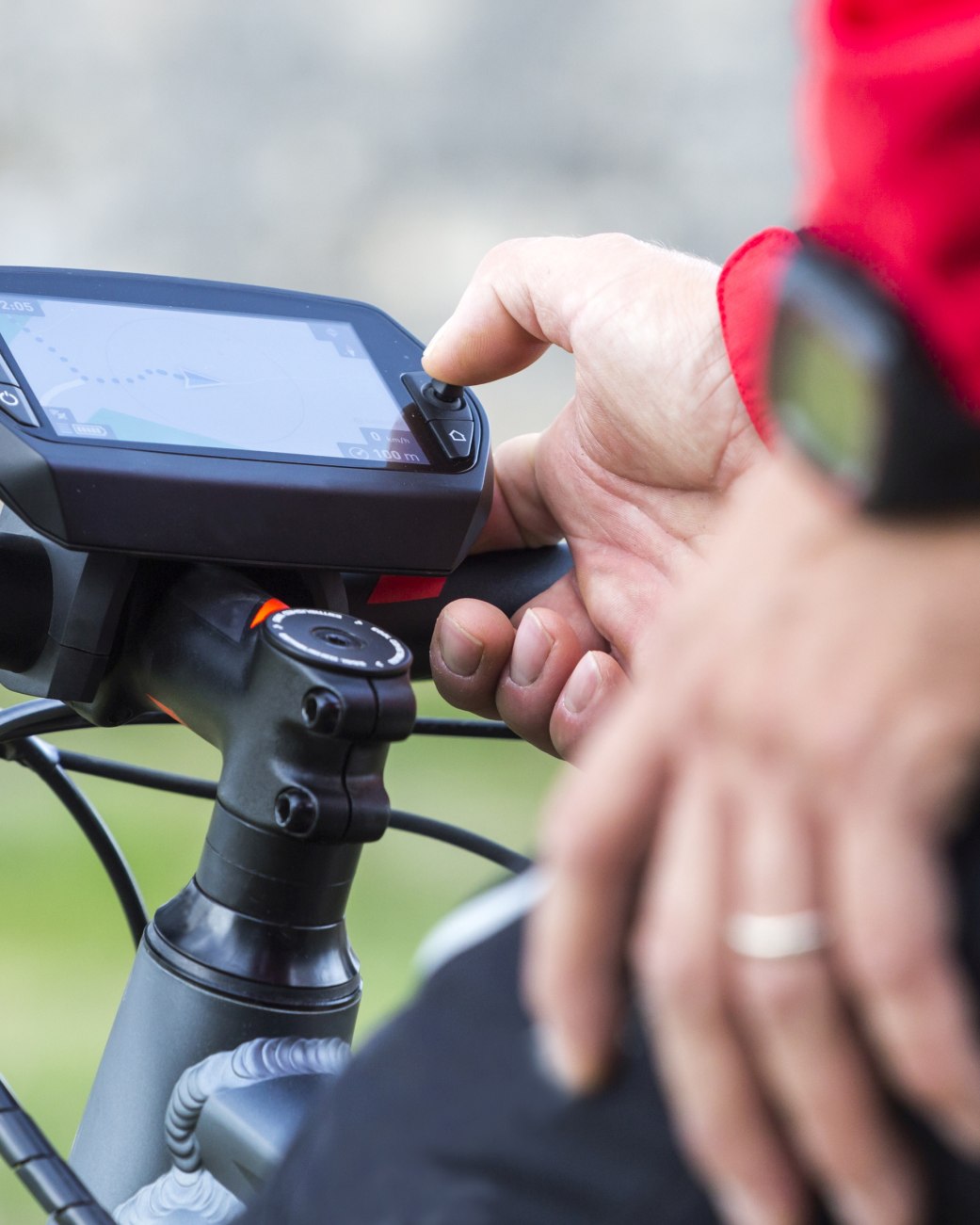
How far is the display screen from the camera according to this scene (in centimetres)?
70

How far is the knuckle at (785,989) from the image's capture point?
0.31 meters

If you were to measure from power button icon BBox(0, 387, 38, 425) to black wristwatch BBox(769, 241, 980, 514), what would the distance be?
0.42 meters

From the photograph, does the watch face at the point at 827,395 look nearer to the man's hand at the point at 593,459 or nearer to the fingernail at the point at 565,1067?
the fingernail at the point at 565,1067

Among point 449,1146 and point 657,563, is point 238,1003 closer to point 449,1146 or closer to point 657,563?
point 449,1146

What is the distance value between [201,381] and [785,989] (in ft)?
1.69

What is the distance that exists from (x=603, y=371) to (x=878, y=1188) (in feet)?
2.41

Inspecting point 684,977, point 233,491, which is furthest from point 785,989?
point 233,491

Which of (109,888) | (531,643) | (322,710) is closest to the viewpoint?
(322,710)

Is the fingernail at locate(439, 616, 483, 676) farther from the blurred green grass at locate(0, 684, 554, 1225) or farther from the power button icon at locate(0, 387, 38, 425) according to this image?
the blurred green grass at locate(0, 684, 554, 1225)

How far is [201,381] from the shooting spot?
74 centimetres

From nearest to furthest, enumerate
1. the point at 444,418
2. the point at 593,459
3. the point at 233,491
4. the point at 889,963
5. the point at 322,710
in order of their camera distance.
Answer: the point at 889,963 → the point at 322,710 → the point at 233,491 → the point at 444,418 → the point at 593,459

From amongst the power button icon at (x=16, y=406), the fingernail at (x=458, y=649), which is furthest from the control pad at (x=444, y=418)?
the power button icon at (x=16, y=406)

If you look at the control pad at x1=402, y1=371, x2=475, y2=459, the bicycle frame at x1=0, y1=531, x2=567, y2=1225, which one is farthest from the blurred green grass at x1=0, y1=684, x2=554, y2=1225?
the bicycle frame at x1=0, y1=531, x2=567, y2=1225

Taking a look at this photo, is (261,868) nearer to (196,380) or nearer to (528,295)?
(196,380)
